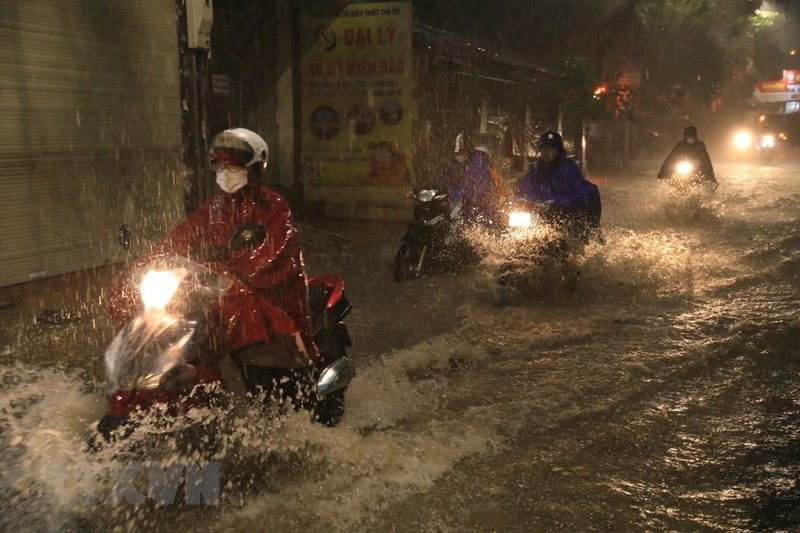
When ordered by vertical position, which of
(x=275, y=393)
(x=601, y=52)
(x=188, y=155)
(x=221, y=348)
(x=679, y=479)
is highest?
(x=601, y=52)

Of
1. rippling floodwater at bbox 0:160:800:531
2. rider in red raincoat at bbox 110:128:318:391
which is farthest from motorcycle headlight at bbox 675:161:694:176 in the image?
rider in red raincoat at bbox 110:128:318:391

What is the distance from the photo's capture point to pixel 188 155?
9.92 meters

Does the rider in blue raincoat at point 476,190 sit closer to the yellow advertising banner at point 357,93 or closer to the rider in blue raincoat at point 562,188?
the rider in blue raincoat at point 562,188

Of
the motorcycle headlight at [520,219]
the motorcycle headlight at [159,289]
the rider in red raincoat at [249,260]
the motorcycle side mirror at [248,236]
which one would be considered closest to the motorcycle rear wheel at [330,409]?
the rider in red raincoat at [249,260]

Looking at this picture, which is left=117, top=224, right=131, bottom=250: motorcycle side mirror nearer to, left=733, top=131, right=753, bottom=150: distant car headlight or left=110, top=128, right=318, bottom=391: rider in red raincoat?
left=110, top=128, right=318, bottom=391: rider in red raincoat

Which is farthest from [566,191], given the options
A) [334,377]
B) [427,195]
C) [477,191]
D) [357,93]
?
[357,93]

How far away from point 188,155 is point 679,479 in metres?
7.89

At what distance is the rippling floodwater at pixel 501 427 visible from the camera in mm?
3439

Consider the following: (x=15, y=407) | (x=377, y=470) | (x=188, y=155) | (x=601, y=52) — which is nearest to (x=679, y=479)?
(x=377, y=470)

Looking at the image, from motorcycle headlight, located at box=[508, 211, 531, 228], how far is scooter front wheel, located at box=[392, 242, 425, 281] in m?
1.54

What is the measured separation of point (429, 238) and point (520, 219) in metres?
1.49

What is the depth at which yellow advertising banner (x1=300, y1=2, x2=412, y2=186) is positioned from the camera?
13047mm

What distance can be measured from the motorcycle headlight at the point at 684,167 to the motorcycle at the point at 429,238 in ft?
19.7

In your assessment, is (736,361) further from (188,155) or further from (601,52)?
(601,52)
